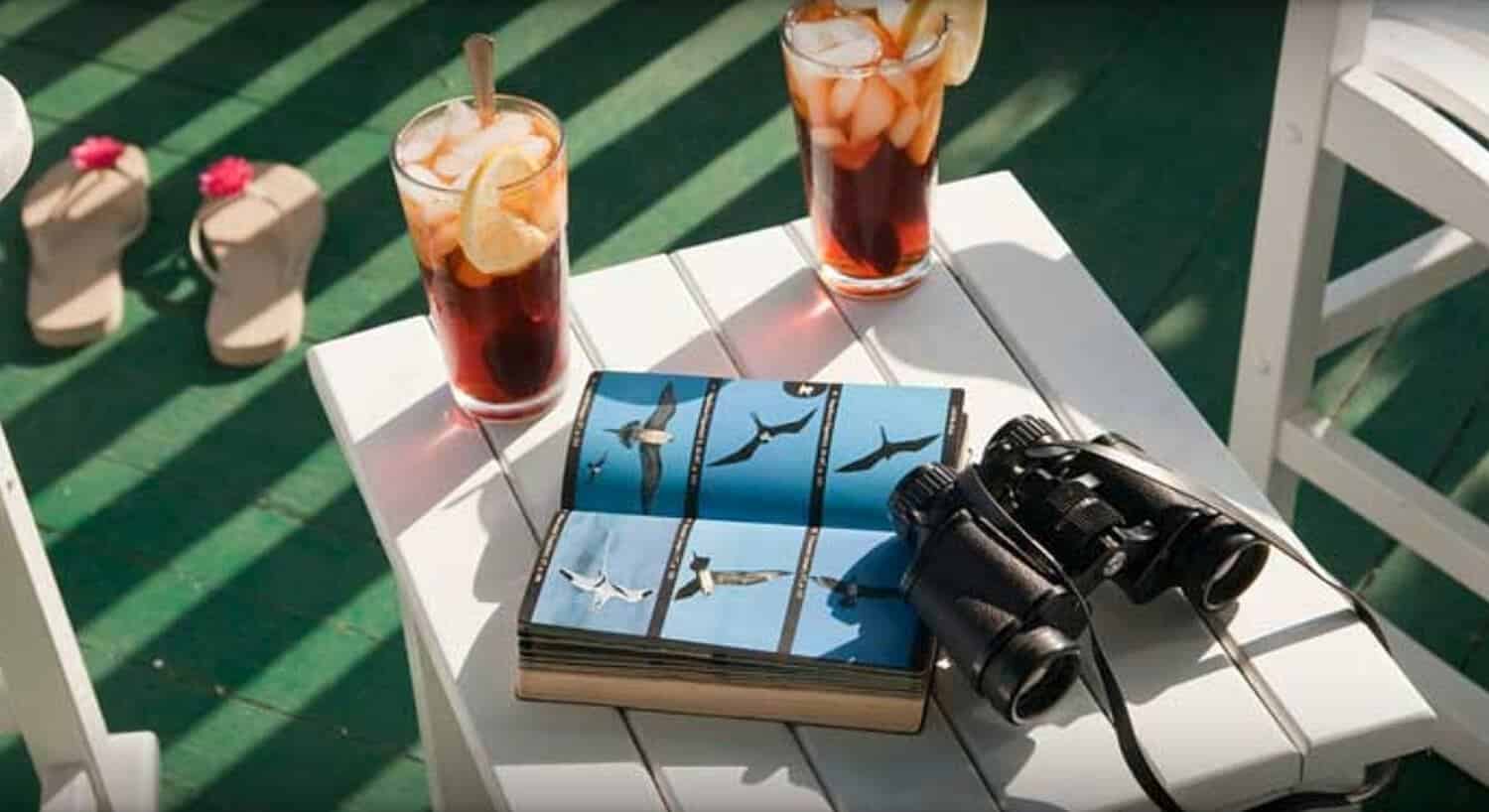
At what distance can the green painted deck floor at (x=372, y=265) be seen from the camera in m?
1.85

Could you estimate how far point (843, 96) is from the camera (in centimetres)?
131

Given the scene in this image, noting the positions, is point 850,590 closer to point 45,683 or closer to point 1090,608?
point 1090,608

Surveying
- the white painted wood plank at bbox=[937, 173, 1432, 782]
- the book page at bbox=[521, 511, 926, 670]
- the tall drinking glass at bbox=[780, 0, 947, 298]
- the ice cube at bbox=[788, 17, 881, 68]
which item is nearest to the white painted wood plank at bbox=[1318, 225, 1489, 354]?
the white painted wood plank at bbox=[937, 173, 1432, 782]

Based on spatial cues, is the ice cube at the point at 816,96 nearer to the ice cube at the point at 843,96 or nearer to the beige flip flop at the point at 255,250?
the ice cube at the point at 843,96

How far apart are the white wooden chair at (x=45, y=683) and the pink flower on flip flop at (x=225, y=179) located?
2.49 ft

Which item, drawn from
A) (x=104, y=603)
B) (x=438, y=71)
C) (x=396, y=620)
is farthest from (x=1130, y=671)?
(x=438, y=71)

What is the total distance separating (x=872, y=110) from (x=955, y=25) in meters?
0.07

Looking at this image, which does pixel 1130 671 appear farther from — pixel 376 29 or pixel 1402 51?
pixel 376 29

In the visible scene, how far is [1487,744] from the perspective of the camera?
1.71 metres

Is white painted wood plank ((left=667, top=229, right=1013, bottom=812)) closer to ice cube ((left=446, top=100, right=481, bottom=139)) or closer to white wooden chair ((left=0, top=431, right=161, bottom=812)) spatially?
ice cube ((left=446, top=100, right=481, bottom=139))

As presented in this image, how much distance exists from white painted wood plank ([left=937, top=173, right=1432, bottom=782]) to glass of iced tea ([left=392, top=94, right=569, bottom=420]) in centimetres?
29

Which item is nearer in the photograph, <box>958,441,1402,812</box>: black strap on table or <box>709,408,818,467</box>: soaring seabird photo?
<box>958,441,1402,812</box>: black strap on table

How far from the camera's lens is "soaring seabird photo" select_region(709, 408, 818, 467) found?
→ 1.25 meters

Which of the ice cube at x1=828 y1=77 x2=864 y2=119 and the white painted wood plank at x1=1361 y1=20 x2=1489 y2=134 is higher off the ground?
the ice cube at x1=828 y1=77 x2=864 y2=119
